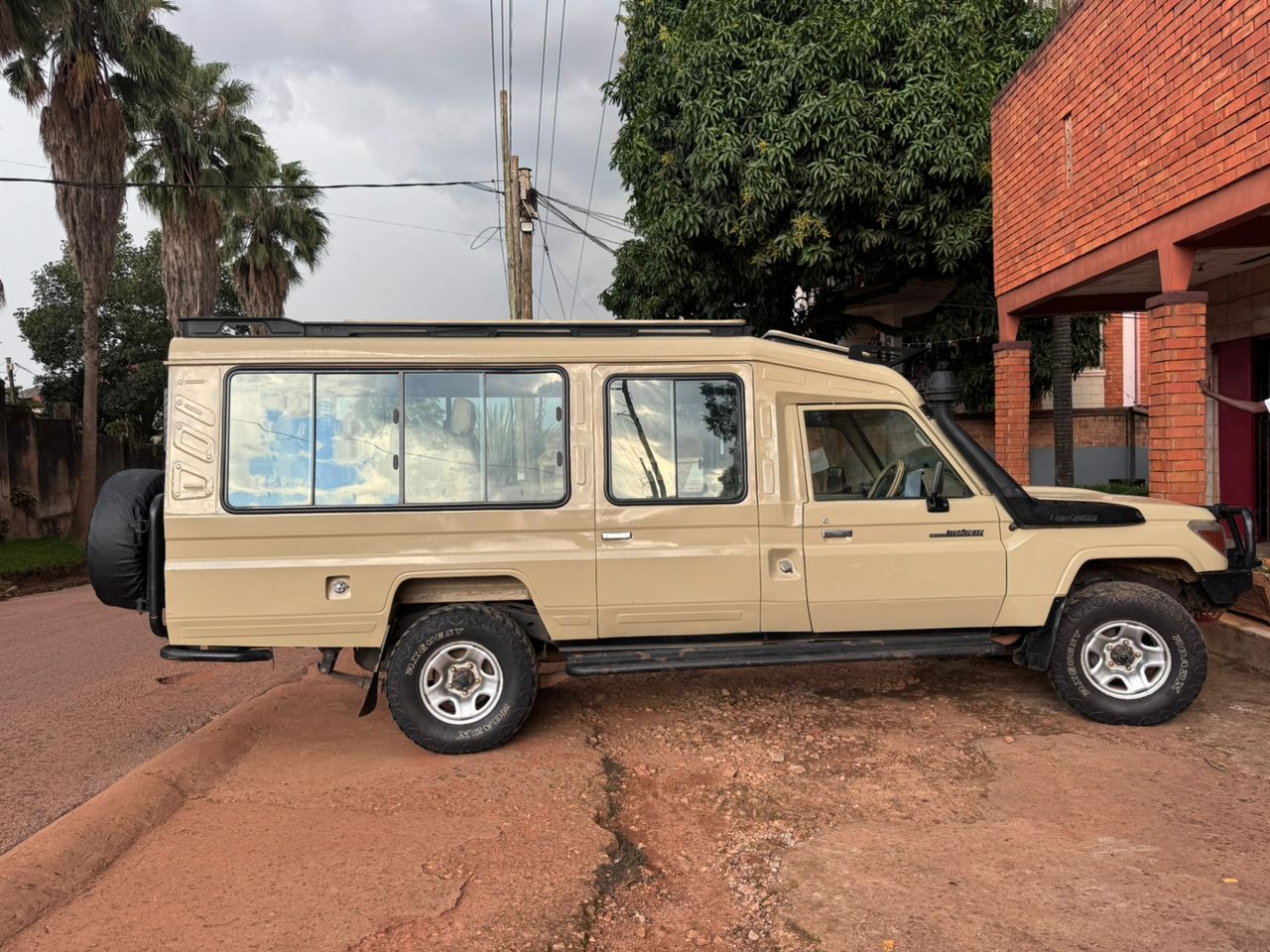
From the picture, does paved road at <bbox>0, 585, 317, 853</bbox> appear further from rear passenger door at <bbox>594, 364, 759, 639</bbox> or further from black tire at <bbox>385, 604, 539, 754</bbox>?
rear passenger door at <bbox>594, 364, 759, 639</bbox>

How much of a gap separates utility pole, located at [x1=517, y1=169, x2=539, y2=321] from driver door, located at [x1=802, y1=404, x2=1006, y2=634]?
12605 mm

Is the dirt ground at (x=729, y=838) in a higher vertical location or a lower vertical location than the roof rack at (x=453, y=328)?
lower

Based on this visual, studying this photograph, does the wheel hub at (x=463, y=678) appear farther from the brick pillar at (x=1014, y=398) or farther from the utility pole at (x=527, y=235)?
the utility pole at (x=527, y=235)

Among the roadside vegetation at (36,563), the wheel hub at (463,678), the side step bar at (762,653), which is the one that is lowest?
the roadside vegetation at (36,563)

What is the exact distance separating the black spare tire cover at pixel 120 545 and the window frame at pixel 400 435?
0.51m

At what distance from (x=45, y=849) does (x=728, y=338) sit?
402 centimetres

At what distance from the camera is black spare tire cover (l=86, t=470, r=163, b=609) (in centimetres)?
461

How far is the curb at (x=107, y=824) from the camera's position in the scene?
323 centimetres

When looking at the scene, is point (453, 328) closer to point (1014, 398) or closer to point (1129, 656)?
point (1129, 656)

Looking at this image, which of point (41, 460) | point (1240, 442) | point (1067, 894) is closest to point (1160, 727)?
point (1067, 894)

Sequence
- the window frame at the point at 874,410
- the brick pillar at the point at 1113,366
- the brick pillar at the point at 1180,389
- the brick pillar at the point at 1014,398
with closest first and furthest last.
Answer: the window frame at the point at 874,410 → the brick pillar at the point at 1180,389 → the brick pillar at the point at 1014,398 → the brick pillar at the point at 1113,366

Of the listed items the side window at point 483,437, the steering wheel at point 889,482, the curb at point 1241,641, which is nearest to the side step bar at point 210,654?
the side window at point 483,437

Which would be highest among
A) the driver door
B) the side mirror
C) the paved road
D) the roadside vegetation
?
the side mirror

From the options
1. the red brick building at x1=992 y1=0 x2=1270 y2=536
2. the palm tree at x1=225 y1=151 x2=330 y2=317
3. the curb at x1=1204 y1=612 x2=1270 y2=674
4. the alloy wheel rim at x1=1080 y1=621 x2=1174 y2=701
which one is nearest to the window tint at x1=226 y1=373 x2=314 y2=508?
the alloy wheel rim at x1=1080 y1=621 x2=1174 y2=701
